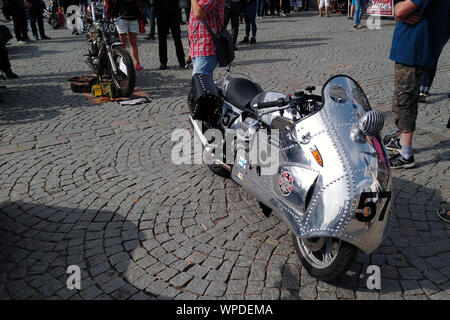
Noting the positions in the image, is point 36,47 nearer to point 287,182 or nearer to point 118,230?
point 118,230

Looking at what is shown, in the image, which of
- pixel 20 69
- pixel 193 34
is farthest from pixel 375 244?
pixel 20 69

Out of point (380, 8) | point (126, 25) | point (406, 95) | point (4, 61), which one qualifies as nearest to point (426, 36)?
point (406, 95)

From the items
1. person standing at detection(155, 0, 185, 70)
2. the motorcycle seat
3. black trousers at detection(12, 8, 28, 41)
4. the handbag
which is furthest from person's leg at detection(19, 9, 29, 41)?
the motorcycle seat

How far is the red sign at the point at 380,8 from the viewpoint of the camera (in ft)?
44.9

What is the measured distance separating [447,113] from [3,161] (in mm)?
6275

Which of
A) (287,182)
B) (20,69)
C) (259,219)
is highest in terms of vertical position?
(20,69)

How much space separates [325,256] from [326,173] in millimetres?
688

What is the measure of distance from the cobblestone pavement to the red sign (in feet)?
28.7

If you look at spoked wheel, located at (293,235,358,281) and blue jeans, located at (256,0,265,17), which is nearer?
spoked wheel, located at (293,235,358,281)

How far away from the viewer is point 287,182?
8.19ft

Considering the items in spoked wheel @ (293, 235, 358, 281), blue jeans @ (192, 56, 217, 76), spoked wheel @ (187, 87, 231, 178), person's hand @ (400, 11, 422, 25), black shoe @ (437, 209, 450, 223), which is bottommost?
black shoe @ (437, 209, 450, 223)

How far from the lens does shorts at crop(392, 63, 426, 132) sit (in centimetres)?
378

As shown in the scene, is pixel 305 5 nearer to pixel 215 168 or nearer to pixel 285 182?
pixel 215 168

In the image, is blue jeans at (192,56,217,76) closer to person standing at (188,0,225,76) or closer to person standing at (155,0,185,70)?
person standing at (188,0,225,76)
